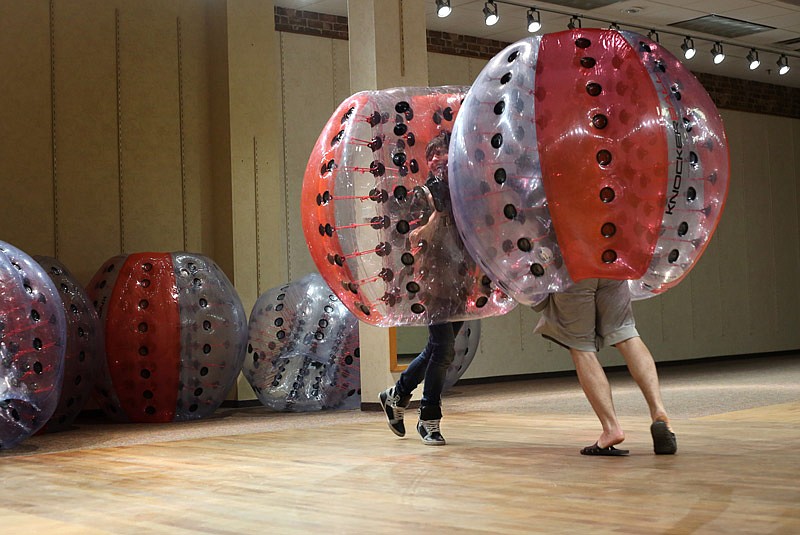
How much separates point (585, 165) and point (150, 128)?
5.65m

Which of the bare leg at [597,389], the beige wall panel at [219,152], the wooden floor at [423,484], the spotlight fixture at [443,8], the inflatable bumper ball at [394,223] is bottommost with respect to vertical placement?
the wooden floor at [423,484]

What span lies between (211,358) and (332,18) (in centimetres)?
412

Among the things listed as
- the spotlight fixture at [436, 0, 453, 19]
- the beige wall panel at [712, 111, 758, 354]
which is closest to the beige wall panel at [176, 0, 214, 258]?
the spotlight fixture at [436, 0, 453, 19]

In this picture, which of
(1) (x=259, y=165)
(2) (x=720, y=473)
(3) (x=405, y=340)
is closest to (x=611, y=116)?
(2) (x=720, y=473)

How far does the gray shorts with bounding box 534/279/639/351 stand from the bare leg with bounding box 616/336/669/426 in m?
0.04

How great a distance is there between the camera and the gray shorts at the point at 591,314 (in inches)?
168

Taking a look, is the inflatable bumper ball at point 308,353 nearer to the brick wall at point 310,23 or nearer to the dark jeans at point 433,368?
the dark jeans at point 433,368

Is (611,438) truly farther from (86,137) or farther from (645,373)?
(86,137)

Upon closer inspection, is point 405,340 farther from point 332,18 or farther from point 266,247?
point 332,18

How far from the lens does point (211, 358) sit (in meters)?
7.08

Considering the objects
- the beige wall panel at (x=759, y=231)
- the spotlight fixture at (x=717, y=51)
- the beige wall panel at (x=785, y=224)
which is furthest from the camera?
the beige wall panel at (x=785, y=224)

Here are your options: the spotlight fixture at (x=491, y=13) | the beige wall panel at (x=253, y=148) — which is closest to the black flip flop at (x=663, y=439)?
the beige wall panel at (x=253, y=148)

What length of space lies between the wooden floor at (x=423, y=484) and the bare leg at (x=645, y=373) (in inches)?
7.3

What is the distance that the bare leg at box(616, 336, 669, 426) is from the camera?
423 centimetres
